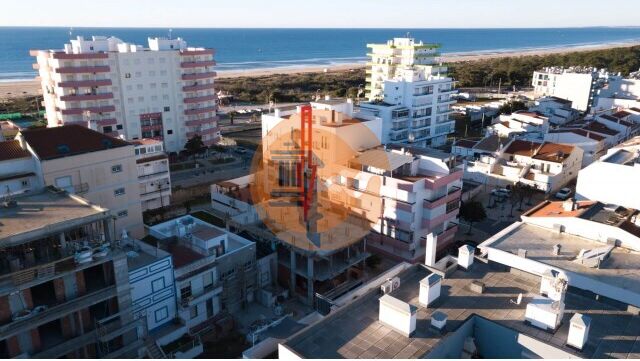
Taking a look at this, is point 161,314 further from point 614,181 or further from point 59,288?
point 614,181

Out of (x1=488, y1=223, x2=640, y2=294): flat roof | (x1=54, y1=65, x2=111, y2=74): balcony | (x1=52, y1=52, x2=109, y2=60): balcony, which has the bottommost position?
(x1=488, y1=223, x2=640, y2=294): flat roof

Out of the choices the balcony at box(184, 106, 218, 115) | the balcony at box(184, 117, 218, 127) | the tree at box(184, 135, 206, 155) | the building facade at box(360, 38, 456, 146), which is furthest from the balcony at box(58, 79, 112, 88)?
the building facade at box(360, 38, 456, 146)

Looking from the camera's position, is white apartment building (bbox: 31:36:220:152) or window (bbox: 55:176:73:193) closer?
window (bbox: 55:176:73:193)

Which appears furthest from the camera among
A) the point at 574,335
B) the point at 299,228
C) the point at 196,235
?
the point at 299,228

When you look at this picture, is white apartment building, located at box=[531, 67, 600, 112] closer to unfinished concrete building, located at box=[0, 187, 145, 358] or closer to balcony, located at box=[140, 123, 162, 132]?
balcony, located at box=[140, 123, 162, 132]

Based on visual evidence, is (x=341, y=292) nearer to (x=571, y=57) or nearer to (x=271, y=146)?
(x=271, y=146)

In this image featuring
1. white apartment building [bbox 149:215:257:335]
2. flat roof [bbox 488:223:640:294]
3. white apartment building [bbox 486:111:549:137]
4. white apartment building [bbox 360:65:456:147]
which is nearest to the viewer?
flat roof [bbox 488:223:640:294]

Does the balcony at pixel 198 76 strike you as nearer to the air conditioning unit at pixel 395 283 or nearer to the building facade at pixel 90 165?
the building facade at pixel 90 165

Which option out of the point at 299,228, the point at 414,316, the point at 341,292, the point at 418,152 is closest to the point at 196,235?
the point at 299,228
